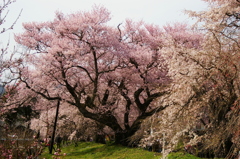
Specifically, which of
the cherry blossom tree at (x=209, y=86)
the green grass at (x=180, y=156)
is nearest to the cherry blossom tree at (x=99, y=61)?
the green grass at (x=180, y=156)

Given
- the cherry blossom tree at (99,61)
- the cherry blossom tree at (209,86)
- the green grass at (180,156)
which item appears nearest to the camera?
the cherry blossom tree at (209,86)

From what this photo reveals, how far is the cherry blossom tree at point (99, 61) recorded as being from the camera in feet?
52.9

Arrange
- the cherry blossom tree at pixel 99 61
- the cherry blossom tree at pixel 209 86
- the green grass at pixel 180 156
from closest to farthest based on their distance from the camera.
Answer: the cherry blossom tree at pixel 209 86
the green grass at pixel 180 156
the cherry blossom tree at pixel 99 61

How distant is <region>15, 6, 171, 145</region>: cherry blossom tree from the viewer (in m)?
16.1

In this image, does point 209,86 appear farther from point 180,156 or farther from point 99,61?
point 99,61

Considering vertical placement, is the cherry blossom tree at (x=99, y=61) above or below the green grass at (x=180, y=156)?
above

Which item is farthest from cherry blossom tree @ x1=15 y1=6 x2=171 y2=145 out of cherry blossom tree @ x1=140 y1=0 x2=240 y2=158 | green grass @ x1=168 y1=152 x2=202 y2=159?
cherry blossom tree @ x1=140 y1=0 x2=240 y2=158

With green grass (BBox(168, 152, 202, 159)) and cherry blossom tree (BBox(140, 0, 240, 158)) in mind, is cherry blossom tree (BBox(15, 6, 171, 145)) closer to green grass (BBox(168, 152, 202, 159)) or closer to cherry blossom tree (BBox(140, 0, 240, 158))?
green grass (BBox(168, 152, 202, 159))

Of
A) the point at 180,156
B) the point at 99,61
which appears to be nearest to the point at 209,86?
the point at 180,156

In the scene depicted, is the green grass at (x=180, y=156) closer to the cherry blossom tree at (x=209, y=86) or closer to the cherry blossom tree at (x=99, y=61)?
the cherry blossom tree at (x=209, y=86)

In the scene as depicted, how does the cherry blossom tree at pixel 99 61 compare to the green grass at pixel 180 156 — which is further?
the cherry blossom tree at pixel 99 61

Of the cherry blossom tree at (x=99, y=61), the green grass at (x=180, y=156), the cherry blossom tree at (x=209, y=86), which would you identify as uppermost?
the cherry blossom tree at (x=99, y=61)

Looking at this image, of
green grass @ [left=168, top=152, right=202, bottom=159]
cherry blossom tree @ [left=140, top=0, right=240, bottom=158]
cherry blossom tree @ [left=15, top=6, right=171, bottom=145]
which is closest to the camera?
cherry blossom tree @ [left=140, top=0, right=240, bottom=158]

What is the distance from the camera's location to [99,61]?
62.5ft
